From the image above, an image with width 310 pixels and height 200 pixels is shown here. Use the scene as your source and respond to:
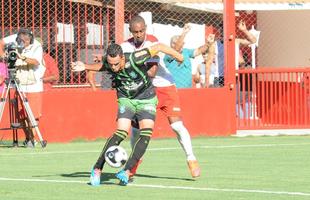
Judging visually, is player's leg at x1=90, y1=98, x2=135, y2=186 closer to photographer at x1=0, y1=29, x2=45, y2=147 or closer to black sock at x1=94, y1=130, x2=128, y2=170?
black sock at x1=94, y1=130, x2=128, y2=170

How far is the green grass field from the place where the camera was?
11.4 m

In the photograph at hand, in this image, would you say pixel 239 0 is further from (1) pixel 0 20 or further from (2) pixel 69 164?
(2) pixel 69 164

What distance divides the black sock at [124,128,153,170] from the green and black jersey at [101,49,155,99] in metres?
0.43

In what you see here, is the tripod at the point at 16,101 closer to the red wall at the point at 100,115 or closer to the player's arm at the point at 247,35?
the red wall at the point at 100,115

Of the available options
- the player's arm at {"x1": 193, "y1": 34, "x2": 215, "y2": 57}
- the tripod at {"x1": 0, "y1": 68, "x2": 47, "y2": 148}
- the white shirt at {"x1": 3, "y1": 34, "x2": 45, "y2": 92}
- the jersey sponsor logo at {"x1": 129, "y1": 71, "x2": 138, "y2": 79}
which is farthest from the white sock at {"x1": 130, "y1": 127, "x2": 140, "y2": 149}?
the player's arm at {"x1": 193, "y1": 34, "x2": 215, "y2": 57}

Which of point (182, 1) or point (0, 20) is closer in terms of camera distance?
point (0, 20)

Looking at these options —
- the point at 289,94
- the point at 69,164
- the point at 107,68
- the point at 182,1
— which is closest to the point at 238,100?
→ the point at 289,94

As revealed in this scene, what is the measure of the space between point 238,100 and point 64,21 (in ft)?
12.6

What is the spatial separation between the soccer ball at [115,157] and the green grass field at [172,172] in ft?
0.91

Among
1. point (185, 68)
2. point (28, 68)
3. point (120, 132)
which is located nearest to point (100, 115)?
point (185, 68)

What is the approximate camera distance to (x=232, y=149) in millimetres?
17688

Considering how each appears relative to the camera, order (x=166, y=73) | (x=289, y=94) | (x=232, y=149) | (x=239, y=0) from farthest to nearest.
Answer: (x=239, y=0) → (x=289, y=94) → (x=232, y=149) → (x=166, y=73)

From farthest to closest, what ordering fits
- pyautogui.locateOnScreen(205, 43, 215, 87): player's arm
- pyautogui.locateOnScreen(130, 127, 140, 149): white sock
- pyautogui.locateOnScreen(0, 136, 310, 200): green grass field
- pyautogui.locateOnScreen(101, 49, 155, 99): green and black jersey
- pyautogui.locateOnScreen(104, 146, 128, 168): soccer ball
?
1. pyautogui.locateOnScreen(205, 43, 215, 87): player's arm
2. pyautogui.locateOnScreen(130, 127, 140, 149): white sock
3. pyautogui.locateOnScreen(101, 49, 155, 99): green and black jersey
4. pyautogui.locateOnScreen(104, 146, 128, 168): soccer ball
5. pyautogui.locateOnScreen(0, 136, 310, 200): green grass field

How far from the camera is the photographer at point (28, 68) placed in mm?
18595
